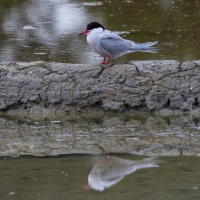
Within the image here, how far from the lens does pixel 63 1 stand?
12.4 meters

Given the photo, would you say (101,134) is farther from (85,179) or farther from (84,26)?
(84,26)

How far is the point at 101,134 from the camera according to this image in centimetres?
640

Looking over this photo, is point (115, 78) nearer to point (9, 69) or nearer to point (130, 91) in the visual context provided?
point (130, 91)

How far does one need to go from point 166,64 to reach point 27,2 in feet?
18.2

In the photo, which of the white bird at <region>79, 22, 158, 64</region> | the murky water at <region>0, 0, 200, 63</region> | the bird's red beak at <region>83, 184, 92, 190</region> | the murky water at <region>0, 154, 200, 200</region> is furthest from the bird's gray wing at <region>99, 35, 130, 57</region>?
the bird's red beak at <region>83, 184, 92, 190</region>

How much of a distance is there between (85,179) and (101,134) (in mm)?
1350

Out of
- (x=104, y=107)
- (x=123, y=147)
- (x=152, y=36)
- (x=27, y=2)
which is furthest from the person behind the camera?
(x=27, y=2)

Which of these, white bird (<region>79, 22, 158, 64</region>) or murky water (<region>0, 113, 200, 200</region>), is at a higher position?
white bird (<region>79, 22, 158, 64</region>)

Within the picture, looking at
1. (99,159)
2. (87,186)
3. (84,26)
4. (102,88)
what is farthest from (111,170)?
(84,26)

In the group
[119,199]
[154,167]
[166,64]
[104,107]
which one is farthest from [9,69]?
[119,199]

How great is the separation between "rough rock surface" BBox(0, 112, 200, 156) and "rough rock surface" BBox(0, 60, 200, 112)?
0.51 feet

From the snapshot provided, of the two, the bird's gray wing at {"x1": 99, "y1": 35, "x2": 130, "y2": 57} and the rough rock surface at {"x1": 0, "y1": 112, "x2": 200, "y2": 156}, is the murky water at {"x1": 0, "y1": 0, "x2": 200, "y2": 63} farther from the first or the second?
the rough rock surface at {"x1": 0, "y1": 112, "x2": 200, "y2": 156}

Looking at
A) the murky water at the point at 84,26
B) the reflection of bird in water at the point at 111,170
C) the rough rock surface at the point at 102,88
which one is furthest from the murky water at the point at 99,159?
the murky water at the point at 84,26

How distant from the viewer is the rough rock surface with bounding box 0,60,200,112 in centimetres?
716
